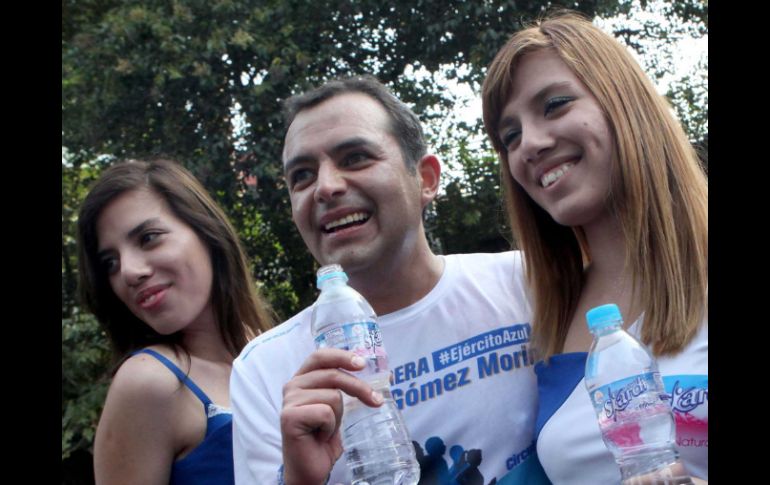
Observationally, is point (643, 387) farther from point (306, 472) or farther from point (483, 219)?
point (483, 219)

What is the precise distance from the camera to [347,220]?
2943mm

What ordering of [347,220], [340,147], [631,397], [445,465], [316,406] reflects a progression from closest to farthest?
[631,397]
[316,406]
[445,465]
[347,220]
[340,147]

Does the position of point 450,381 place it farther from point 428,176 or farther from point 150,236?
point 150,236

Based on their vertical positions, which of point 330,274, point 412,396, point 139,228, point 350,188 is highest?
point 139,228

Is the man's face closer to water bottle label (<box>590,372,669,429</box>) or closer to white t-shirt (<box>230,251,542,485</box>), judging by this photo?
white t-shirt (<box>230,251,542,485</box>)

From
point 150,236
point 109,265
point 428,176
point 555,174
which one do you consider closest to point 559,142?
point 555,174

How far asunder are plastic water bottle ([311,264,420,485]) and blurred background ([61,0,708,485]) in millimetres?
6283

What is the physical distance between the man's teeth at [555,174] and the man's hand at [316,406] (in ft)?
2.72

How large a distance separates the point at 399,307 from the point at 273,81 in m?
6.21

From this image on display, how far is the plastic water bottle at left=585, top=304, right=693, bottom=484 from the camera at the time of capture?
1.79 metres
